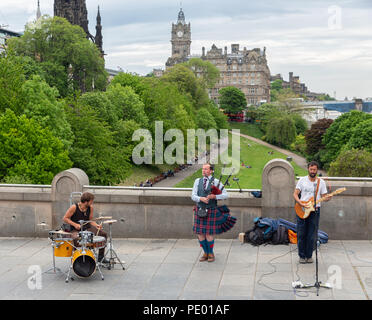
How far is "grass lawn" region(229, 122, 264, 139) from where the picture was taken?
13850 centimetres

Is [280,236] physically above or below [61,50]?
below

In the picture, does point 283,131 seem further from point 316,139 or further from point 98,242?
point 98,242

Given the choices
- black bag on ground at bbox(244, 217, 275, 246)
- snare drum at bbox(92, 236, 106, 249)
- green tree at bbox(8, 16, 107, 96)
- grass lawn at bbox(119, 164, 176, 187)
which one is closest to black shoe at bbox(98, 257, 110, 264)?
snare drum at bbox(92, 236, 106, 249)

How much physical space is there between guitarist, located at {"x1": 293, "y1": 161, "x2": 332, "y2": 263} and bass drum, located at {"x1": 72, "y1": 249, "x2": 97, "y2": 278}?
3746 mm

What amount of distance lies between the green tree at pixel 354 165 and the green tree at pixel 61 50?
107ft

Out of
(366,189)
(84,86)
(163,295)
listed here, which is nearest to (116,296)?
(163,295)

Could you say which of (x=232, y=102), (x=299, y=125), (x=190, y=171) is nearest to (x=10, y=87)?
(x=190, y=171)

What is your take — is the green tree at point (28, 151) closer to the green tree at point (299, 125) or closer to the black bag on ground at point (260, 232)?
the black bag on ground at point (260, 232)

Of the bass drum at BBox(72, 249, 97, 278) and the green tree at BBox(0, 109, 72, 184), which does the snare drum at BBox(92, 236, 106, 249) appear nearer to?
the bass drum at BBox(72, 249, 97, 278)

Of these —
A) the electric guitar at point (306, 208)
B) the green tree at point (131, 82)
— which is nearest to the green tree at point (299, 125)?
the green tree at point (131, 82)

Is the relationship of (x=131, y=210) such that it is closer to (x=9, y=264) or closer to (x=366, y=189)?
(x=9, y=264)

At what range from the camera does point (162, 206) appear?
1360 cm

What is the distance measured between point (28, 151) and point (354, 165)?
28.2 metres
